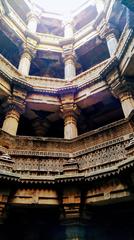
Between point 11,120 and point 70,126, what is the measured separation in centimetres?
302

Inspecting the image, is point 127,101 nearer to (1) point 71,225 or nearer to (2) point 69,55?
(1) point 71,225

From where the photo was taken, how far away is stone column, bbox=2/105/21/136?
11688 millimetres

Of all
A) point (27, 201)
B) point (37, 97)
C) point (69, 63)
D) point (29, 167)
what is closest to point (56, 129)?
point (37, 97)

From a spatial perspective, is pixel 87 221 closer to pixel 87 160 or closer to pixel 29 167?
pixel 87 160

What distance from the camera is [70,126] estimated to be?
488 inches

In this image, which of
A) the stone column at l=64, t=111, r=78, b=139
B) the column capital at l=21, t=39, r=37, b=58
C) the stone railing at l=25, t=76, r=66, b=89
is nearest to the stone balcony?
the stone column at l=64, t=111, r=78, b=139

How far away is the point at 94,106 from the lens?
14.5 m

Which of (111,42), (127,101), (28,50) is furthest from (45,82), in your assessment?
(127,101)

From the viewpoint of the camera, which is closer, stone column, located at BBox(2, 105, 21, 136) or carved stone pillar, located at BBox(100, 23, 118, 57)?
stone column, located at BBox(2, 105, 21, 136)

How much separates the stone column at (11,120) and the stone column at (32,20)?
32.0ft

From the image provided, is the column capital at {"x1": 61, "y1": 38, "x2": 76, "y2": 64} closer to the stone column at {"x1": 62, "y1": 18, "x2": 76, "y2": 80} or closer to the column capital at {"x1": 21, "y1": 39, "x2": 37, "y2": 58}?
the stone column at {"x1": 62, "y1": 18, "x2": 76, "y2": 80}

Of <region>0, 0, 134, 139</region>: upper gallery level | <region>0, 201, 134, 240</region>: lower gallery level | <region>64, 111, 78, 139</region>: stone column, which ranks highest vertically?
<region>0, 0, 134, 139</region>: upper gallery level

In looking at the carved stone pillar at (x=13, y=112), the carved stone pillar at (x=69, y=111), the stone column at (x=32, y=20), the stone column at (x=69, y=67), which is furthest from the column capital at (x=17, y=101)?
the stone column at (x=32, y=20)

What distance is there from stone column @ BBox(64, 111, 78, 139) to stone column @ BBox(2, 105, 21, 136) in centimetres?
254
